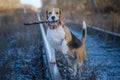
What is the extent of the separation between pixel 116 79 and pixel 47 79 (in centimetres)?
149

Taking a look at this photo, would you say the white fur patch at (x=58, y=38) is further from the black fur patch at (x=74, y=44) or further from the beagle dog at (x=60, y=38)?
the black fur patch at (x=74, y=44)

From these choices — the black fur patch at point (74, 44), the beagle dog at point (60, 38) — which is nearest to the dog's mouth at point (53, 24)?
the beagle dog at point (60, 38)

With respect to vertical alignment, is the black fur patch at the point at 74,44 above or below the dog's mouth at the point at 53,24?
below

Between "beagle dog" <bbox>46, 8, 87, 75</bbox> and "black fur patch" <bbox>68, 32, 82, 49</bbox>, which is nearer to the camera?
"beagle dog" <bbox>46, 8, 87, 75</bbox>

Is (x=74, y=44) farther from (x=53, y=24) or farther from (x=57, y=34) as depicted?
(x=53, y=24)

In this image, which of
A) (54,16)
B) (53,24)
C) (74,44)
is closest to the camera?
(53,24)

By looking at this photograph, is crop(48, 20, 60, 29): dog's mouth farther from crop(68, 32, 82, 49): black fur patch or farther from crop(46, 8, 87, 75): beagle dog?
crop(68, 32, 82, 49): black fur patch

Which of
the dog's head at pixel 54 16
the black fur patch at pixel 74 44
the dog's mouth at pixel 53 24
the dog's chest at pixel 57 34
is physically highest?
the dog's head at pixel 54 16

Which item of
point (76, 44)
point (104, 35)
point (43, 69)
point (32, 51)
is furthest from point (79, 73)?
Answer: point (104, 35)

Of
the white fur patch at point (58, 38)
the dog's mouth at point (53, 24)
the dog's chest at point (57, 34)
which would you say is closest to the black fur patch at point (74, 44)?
the white fur patch at point (58, 38)

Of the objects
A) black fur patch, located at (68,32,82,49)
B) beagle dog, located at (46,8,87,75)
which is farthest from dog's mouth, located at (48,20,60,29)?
black fur patch, located at (68,32,82,49)

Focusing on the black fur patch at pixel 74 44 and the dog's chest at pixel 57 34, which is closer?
the dog's chest at pixel 57 34

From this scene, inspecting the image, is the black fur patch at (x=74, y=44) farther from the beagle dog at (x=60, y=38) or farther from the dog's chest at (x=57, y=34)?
the dog's chest at (x=57, y=34)

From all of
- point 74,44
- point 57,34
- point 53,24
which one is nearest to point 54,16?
point 53,24
